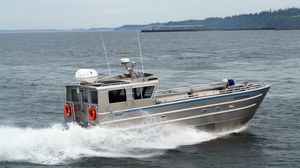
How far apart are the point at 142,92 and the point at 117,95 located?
1.24 metres

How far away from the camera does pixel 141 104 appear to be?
77.1 ft

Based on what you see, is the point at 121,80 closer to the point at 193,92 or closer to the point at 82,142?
the point at 82,142

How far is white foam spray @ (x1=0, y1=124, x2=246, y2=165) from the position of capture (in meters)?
21.3

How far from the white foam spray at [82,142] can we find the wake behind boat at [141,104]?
0.49 meters

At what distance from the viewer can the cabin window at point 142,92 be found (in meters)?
23.4

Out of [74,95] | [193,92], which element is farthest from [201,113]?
[74,95]

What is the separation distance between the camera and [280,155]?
22719 mm

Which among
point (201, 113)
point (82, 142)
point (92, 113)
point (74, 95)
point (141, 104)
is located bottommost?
point (82, 142)

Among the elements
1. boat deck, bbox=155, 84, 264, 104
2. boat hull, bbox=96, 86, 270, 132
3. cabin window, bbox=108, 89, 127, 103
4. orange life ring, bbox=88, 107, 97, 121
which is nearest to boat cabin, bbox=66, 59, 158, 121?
cabin window, bbox=108, 89, 127, 103

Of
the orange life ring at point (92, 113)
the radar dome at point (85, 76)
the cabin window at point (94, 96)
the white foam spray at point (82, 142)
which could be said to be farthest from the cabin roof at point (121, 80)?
the white foam spray at point (82, 142)

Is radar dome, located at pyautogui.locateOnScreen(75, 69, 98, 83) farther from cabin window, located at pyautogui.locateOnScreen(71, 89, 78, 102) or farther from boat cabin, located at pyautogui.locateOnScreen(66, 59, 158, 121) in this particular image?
cabin window, located at pyautogui.locateOnScreen(71, 89, 78, 102)

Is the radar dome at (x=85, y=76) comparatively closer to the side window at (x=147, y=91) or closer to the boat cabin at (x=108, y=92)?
the boat cabin at (x=108, y=92)

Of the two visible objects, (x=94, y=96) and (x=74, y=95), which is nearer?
(x=94, y=96)

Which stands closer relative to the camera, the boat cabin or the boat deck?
the boat cabin
